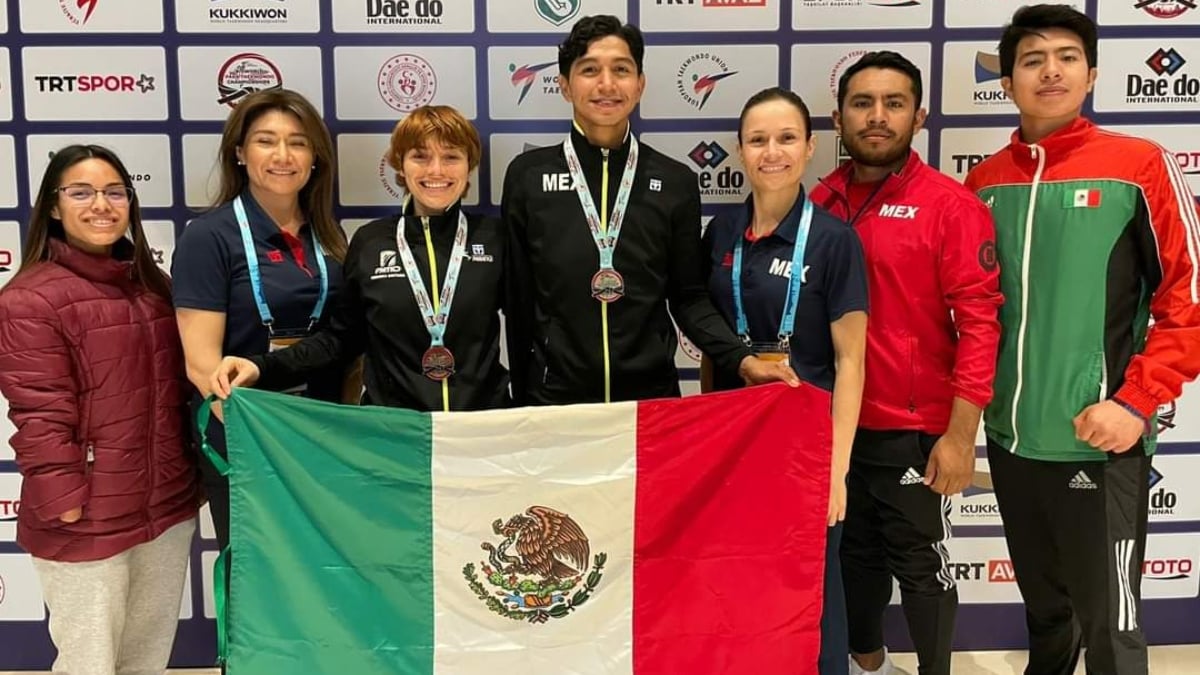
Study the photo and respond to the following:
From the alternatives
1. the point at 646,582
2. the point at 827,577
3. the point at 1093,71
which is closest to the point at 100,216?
the point at 646,582

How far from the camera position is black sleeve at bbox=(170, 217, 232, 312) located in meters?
2.72

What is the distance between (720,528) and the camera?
2.69 m

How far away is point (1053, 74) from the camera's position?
2801 millimetres

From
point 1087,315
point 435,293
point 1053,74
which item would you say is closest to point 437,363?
point 435,293

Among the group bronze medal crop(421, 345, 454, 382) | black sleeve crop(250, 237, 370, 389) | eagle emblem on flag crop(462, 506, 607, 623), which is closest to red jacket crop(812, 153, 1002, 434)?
eagle emblem on flag crop(462, 506, 607, 623)

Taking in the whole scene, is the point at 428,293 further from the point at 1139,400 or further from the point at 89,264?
the point at 1139,400

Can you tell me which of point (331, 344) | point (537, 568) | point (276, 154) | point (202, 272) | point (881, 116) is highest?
point (881, 116)

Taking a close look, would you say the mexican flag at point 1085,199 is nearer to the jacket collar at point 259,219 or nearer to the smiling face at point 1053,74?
the smiling face at point 1053,74

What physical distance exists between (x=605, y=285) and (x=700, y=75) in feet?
3.43

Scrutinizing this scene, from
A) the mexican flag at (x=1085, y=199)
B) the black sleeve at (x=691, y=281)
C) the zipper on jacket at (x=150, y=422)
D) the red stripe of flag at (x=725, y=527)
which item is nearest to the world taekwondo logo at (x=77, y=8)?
the zipper on jacket at (x=150, y=422)

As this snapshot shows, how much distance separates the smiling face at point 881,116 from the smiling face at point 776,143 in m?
0.32

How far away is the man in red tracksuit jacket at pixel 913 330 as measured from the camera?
9.23 ft

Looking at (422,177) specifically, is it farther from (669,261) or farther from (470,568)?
(470,568)

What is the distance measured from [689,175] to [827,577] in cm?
127
